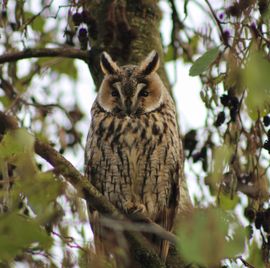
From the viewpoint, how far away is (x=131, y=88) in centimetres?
305

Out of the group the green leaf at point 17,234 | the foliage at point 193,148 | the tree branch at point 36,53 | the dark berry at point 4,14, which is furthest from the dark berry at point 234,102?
the green leaf at point 17,234

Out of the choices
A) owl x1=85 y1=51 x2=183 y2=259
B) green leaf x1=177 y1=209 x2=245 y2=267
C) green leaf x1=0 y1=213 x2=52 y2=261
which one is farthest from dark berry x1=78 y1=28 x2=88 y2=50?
green leaf x1=177 y1=209 x2=245 y2=267

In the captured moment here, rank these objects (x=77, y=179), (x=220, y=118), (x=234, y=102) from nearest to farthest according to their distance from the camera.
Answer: (x=77, y=179) → (x=234, y=102) → (x=220, y=118)

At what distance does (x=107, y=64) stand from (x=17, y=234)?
1780 millimetres

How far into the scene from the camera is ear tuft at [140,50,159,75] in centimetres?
298

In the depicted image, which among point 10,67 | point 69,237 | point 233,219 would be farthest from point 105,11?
point 233,219

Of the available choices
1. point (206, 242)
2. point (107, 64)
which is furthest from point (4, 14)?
point (206, 242)

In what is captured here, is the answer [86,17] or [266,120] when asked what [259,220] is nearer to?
[266,120]

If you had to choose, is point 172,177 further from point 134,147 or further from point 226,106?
point 226,106

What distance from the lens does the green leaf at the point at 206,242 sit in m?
1.12

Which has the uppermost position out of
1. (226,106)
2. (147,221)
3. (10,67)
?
(10,67)

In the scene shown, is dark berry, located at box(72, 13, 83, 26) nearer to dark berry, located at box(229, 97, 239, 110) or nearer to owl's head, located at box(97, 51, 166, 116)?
owl's head, located at box(97, 51, 166, 116)

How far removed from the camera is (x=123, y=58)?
9.94 feet

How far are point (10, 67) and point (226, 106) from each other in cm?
122
